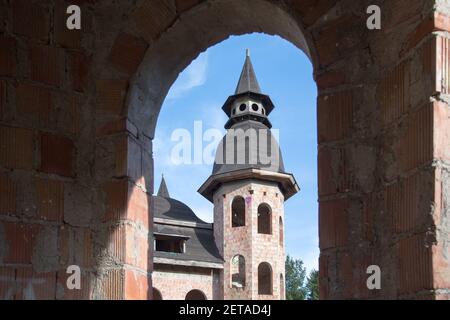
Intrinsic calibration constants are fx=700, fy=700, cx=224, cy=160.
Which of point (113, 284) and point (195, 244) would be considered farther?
point (195, 244)

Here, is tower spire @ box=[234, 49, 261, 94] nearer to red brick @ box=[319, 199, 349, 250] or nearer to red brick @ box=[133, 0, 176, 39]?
red brick @ box=[133, 0, 176, 39]

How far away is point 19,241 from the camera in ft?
11.7

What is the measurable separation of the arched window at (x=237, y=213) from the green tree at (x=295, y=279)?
67.4 feet

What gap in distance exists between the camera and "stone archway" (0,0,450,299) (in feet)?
9.27

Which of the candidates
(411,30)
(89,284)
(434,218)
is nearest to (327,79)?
(411,30)

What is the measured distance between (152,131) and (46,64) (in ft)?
2.44

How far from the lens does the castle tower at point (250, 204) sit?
32438 millimetres

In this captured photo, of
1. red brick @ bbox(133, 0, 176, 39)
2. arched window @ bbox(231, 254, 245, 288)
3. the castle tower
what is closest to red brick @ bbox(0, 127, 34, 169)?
red brick @ bbox(133, 0, 176, 39)

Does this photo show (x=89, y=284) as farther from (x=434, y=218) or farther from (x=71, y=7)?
(x=434, y=218)

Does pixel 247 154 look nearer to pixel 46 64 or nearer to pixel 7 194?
pixel 46 64

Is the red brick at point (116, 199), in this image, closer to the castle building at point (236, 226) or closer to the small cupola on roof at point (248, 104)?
the castle building at point (236, 226)

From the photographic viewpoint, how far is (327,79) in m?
3.40

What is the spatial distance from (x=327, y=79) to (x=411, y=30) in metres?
0.53

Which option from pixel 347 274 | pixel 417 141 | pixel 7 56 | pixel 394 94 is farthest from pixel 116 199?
pixel 417 141
